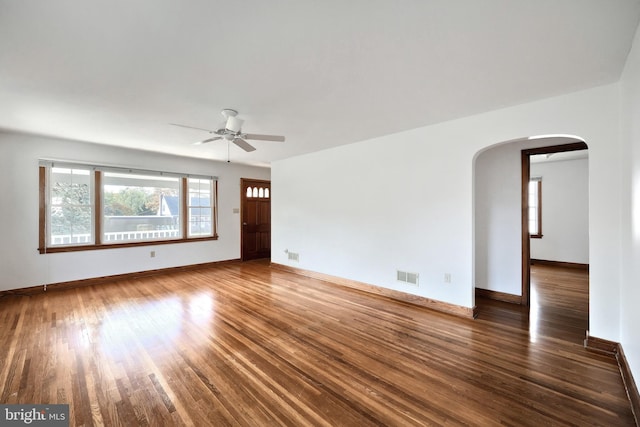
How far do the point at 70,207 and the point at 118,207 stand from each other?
68 cm

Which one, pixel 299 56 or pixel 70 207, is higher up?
pixel 299 56

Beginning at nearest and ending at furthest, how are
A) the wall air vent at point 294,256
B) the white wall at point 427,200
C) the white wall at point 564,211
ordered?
1. the white wall at point 427,200
2. the wall air vent at point 294,256
3. the white wall at point 564,211

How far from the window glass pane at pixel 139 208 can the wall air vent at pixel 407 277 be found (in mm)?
4870

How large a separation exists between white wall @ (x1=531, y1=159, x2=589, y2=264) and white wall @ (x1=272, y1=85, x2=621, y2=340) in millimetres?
3766

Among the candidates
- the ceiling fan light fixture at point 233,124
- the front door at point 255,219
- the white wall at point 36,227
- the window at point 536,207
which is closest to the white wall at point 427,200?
the front door at point 255,219

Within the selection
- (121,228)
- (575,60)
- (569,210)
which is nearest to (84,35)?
(575,60)

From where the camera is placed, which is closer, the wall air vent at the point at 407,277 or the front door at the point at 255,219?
the wall air vent at the point at 407,277

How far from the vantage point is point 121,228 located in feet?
17.1

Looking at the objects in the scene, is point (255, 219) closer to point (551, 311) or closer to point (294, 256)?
point (294, 256)

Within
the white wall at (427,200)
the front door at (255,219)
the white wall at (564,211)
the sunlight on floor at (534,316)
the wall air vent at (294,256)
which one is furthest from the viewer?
the front door at (255,219)

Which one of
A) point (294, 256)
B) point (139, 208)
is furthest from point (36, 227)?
point (294, 256)

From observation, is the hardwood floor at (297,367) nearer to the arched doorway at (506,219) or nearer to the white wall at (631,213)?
the white wall at (631,213)

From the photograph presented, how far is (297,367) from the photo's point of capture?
90.7 inches

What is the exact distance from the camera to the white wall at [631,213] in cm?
184
